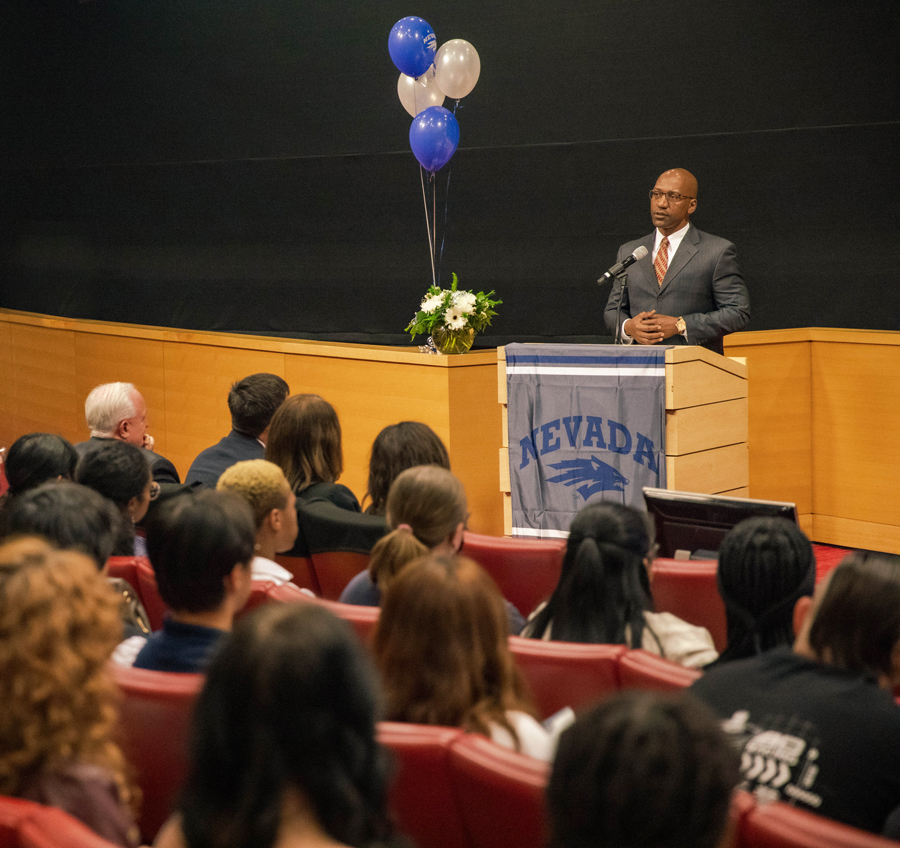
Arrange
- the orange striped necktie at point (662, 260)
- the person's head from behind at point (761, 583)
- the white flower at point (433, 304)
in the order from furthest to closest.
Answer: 1. the white flower at point (433, 304)
2. the orange striped necktie at point (662, 260)
3. the person's head from behind at point (761, 583)

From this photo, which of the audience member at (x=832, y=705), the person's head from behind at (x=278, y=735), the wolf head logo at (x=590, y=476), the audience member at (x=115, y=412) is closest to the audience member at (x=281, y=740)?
the person's head from behind at (x=278, y=735)

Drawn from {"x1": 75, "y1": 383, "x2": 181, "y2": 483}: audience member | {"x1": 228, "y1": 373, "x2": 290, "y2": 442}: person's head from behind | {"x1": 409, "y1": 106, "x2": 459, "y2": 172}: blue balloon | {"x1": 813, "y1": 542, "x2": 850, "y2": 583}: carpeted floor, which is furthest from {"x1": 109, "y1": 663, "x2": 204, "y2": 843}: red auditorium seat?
{"x1": 409, "y1": 106, "x2": 459, "y2": 172}: blue balloon

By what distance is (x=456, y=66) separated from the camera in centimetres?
603

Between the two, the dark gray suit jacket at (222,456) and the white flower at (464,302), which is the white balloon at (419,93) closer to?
the white flower at (464,302)

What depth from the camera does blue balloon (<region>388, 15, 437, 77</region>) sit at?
19.7ft

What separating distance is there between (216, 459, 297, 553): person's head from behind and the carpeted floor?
302 centimetres

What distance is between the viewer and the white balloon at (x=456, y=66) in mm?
6023

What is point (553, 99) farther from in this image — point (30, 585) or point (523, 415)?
point (30, 585)

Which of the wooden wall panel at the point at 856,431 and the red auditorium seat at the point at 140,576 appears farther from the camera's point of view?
the wooden wall panel at the point at 856,431

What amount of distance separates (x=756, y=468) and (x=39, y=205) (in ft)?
26.5

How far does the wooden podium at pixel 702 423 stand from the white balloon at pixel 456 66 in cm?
205

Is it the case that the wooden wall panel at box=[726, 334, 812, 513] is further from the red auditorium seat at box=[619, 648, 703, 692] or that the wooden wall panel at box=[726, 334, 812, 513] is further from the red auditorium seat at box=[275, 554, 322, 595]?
the red auditorium seat at box=[619, 648, 703, 692]

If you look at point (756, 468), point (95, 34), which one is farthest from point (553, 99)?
point (95, 34)

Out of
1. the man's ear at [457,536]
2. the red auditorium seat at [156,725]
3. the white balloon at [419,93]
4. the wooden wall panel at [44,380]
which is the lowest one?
the red auditorium seat at [156,725]
